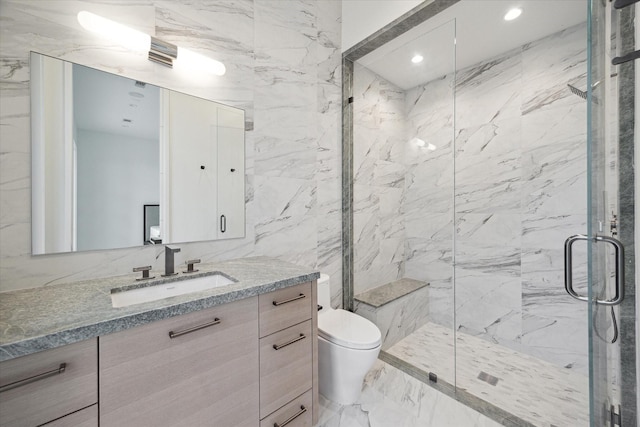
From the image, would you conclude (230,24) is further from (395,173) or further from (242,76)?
(395,173)

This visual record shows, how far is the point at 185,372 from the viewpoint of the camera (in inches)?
38.3

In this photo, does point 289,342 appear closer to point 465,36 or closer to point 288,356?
point 288,356

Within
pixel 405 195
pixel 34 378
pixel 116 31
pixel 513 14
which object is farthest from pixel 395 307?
pixel 116 31

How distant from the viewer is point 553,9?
6.16ft

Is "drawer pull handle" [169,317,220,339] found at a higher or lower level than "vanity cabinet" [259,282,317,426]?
higher

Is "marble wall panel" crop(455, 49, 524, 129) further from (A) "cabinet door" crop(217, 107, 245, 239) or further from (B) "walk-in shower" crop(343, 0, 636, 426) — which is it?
(A) "cabinet door" crop(217, 107, 245, 239)

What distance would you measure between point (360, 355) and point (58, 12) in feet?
7.39

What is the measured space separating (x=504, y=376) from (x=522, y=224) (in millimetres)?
1199

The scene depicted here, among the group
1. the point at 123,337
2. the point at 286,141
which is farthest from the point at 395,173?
the point at 123,337

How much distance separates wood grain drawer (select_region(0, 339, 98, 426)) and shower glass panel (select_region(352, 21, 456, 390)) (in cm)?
184

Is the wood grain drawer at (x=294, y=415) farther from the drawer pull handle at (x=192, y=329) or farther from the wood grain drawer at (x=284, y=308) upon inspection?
the drawer pull handle at (x=192, y=329)

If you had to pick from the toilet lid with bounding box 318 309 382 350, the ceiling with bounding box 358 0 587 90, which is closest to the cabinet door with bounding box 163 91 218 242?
the toilet lid with bounding box 318 309 382 350

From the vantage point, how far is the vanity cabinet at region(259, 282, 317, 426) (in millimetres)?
1198

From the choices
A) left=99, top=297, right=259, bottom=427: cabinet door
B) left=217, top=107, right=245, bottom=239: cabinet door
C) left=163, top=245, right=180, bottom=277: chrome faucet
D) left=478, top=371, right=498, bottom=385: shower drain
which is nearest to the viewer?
left=99, top=297, right=259, bottom=427: cabinet door
